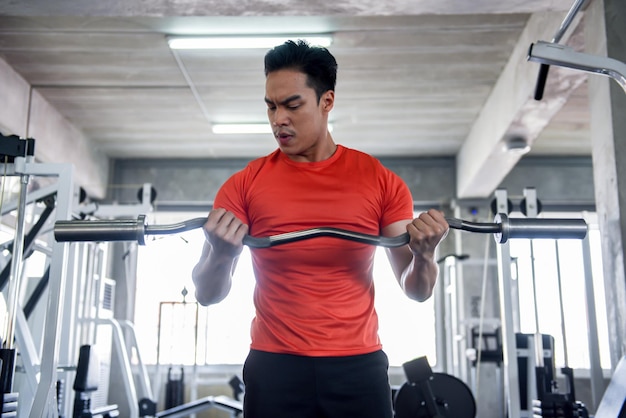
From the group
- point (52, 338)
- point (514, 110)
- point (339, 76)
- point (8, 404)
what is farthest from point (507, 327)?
point (8, 404)

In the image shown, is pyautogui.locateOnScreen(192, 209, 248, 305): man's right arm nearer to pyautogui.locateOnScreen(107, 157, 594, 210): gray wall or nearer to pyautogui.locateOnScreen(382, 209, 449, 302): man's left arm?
pyautogui.locateOnScreen(382, 209, 449, 302): man's left arm

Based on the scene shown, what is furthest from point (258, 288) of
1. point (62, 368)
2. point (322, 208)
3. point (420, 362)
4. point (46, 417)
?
point (420, 362)

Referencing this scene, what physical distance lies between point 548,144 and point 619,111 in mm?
4034

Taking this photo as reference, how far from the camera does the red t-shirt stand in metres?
1.23

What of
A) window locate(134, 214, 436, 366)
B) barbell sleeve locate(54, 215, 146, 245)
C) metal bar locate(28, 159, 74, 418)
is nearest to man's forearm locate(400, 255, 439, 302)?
barbell sleeve locate(54, 215, 146, 245)

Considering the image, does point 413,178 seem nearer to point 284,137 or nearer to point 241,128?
point 241,128

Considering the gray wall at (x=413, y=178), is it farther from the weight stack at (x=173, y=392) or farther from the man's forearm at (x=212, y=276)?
the man's forearm at (x=212, y=276)

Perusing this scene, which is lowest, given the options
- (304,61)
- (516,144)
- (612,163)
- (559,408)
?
(559,408)

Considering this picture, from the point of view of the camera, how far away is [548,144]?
6.74 metres

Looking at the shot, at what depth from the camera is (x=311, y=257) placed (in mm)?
1258

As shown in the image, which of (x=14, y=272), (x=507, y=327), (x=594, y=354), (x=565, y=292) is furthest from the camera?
(x=565, y=292)

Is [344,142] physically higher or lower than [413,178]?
higher

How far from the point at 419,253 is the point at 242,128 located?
5.14m

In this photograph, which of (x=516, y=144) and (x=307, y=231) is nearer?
(x=307, y=231)
